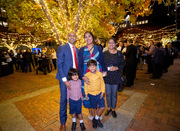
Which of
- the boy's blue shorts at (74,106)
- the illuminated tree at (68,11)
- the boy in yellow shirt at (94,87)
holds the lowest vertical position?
the boy's blue shorts at (74,106)

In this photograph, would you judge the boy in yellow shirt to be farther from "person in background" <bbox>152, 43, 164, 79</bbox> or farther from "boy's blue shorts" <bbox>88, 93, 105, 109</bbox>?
"person in background" <bbox>152, 43, 164, 79</bbox>

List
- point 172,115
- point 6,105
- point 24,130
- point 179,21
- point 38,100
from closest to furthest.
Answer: point 24,130 < point 172,115 < point 6,105 < point 38,100 < point 179,21

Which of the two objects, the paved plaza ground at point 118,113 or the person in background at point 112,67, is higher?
Answer: the person in background at point 112,67

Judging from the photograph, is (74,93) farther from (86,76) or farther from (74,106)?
(86,76)

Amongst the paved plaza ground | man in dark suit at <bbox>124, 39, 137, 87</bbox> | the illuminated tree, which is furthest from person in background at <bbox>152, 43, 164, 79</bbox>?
the illuminated tree

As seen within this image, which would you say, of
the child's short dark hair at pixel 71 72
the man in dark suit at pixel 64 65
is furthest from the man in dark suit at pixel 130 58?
the child's short dark hair at pixel 71 72

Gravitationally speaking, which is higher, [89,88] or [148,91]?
[89,88]

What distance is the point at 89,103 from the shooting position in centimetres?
237

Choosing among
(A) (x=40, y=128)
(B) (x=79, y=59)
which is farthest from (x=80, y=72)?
(A) (x=40, y=128)

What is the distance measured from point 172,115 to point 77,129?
2.64 meters

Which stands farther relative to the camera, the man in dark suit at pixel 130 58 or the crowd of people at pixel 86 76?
the man in dark suit at pixel 130 58

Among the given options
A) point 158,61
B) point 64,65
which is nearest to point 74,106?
point 64,65

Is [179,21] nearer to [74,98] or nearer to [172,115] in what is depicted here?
[172,115]

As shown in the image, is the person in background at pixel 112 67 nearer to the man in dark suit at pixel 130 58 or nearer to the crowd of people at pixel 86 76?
the crowd of people at pixel 86 76
